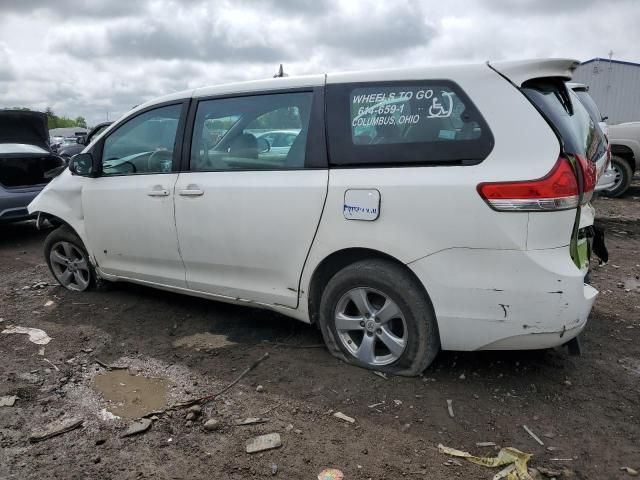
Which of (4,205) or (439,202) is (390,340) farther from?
(4,205)

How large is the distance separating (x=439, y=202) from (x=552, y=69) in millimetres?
950

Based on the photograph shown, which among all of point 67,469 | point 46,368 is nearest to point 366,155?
point 67,469

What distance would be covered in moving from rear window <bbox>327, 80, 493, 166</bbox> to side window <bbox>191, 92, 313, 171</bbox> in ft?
0.85

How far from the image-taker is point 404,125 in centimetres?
298

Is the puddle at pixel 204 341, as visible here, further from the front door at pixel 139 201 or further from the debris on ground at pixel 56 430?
the debris on ground at pixel 56 430

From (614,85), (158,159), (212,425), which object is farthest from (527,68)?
(614,85)

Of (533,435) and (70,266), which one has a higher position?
(70,266)

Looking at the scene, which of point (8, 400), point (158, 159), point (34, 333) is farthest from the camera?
point (34, 333)

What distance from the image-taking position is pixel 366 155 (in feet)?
10.1

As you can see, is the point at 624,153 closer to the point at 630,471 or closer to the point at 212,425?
the point at 630,471

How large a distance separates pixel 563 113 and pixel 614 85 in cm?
1995

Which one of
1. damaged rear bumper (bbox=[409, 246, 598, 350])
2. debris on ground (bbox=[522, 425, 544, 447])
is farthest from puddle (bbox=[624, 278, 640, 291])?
debris on ground (bbox=[522, 425, 544, 447])

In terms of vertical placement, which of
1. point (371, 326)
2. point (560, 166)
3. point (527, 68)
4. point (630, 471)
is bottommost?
point (630, 471)

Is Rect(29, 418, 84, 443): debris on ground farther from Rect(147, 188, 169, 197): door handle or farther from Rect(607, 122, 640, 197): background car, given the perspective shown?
Rect(607, 122, 640, 197): background car
